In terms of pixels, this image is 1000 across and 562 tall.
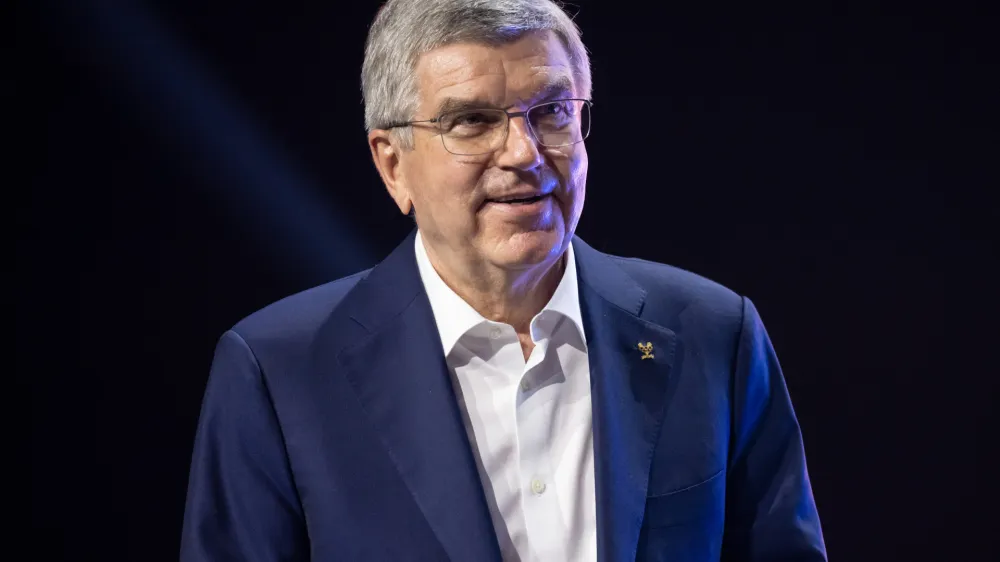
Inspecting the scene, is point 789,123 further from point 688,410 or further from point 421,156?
point 421,156

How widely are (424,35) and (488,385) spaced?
55 centimetres

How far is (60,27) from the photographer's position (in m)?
1.85

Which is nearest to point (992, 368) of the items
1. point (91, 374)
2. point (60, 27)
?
point (91, 374)

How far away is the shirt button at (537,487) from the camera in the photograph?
5.15ft

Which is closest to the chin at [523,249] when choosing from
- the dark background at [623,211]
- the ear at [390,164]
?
the ear at [390,164]

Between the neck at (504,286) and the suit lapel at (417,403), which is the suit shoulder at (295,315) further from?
the neck at (504,286)

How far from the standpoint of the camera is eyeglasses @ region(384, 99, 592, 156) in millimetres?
1522

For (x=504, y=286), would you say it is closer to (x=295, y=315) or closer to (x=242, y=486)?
(x=295, y=315)

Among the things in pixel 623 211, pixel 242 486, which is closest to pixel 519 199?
pixel 242 486

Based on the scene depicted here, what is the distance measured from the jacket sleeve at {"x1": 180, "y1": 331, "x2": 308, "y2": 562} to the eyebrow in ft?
1.66

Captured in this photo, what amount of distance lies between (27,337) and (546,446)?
1017 millimetres

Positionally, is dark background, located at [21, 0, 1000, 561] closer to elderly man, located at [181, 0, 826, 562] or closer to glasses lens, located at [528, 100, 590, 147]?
elderly man, located at [181, 0, 826, 562]

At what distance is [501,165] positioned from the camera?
1.52m

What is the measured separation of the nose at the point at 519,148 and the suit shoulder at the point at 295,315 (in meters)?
0.40
